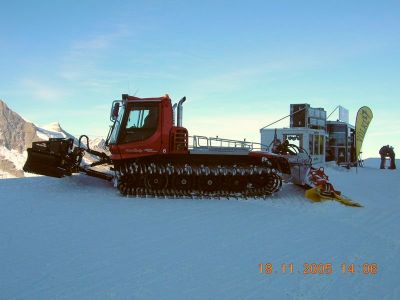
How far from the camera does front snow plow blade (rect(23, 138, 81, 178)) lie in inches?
449

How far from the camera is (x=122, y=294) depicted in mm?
4473

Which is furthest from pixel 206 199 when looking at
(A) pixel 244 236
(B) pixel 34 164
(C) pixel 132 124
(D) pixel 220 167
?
(B) pixel 34 164

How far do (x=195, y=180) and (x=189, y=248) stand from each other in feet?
18.0

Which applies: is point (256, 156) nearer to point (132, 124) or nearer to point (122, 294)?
point (132, 124)

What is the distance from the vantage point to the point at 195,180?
1146 centimetres

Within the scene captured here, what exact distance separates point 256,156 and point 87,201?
5120 mm

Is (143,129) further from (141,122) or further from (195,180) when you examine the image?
(195,180)

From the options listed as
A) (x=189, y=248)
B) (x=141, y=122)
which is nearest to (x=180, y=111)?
(x=141, y=122)

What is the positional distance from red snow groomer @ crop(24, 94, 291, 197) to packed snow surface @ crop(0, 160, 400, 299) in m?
1.06
